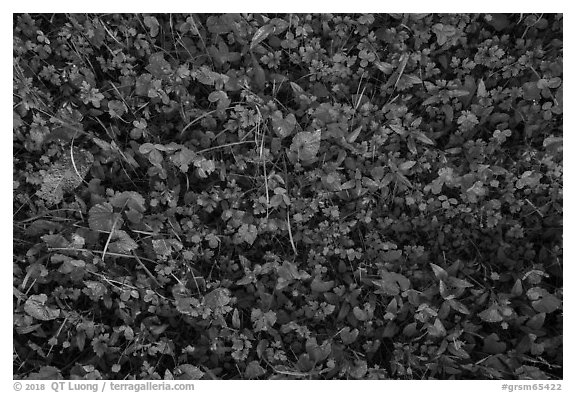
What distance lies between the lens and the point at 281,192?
247 centimetres

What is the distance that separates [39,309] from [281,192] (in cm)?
141

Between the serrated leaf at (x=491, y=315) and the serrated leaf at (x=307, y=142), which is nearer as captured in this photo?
the serrated leaf at (x=491, y=315)

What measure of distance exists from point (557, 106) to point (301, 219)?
4.92 ft

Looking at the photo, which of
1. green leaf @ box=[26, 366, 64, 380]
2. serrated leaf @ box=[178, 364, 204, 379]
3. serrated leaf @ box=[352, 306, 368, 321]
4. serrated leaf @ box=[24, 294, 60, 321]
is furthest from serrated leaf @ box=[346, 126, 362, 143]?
green leaf @ box=[26, 366, 64, 380]

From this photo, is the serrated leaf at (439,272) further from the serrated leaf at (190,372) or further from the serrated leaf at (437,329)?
the serrated leaf at (190,372)

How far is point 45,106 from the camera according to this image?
8.23 feet

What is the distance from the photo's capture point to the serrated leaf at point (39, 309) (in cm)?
242

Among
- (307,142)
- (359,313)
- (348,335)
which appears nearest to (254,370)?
(348,335)

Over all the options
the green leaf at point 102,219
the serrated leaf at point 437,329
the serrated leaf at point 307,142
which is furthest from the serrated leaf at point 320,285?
the green leaf at point 102,219

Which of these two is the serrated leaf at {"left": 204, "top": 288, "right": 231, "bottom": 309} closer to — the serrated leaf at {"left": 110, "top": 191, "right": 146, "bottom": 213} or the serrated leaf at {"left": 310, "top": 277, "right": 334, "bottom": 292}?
the serrated leaf at {"left": 310, "top": 277, "right": 334, "bottom": 292}

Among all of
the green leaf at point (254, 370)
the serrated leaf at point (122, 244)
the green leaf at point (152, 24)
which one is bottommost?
the green leaf at point (254, 370)

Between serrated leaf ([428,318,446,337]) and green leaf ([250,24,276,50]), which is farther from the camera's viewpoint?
green leaf ([250,24,276,50])

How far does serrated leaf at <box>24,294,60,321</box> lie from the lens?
242 cm

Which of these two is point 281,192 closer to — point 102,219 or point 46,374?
point 102,219
